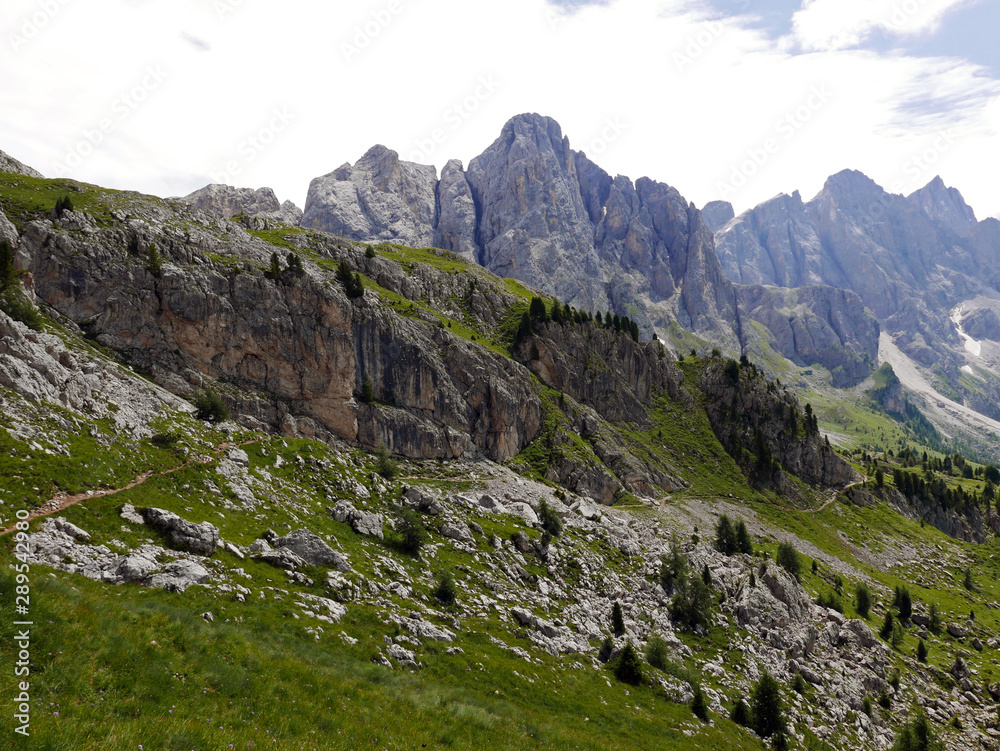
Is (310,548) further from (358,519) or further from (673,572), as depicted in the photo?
(673,572)

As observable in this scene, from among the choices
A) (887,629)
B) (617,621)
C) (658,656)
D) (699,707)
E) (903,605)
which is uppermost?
(617,621)

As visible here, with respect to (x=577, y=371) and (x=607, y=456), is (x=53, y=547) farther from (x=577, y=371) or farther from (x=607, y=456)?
(x=577, y=371)

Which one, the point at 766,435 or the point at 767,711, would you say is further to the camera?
the point at 766,435

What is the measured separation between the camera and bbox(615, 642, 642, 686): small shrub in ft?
129

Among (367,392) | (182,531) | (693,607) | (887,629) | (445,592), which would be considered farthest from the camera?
(367,392)

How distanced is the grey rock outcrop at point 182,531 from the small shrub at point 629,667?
32.4 metres

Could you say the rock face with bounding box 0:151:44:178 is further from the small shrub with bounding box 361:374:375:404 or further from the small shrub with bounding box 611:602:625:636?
the small shrub with bounding box 611:602:625:636

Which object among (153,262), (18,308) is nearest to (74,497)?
(18,308)

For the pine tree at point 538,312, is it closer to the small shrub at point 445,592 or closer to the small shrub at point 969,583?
the small shrub at point 445,592

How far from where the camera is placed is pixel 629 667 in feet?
131

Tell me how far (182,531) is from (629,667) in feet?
116

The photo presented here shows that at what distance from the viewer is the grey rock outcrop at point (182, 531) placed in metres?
29.8

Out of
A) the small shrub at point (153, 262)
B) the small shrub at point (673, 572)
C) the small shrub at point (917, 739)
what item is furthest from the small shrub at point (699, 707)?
the small shrub at point (153, 262)

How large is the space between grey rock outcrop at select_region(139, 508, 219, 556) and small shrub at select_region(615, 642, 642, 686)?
106 ft
